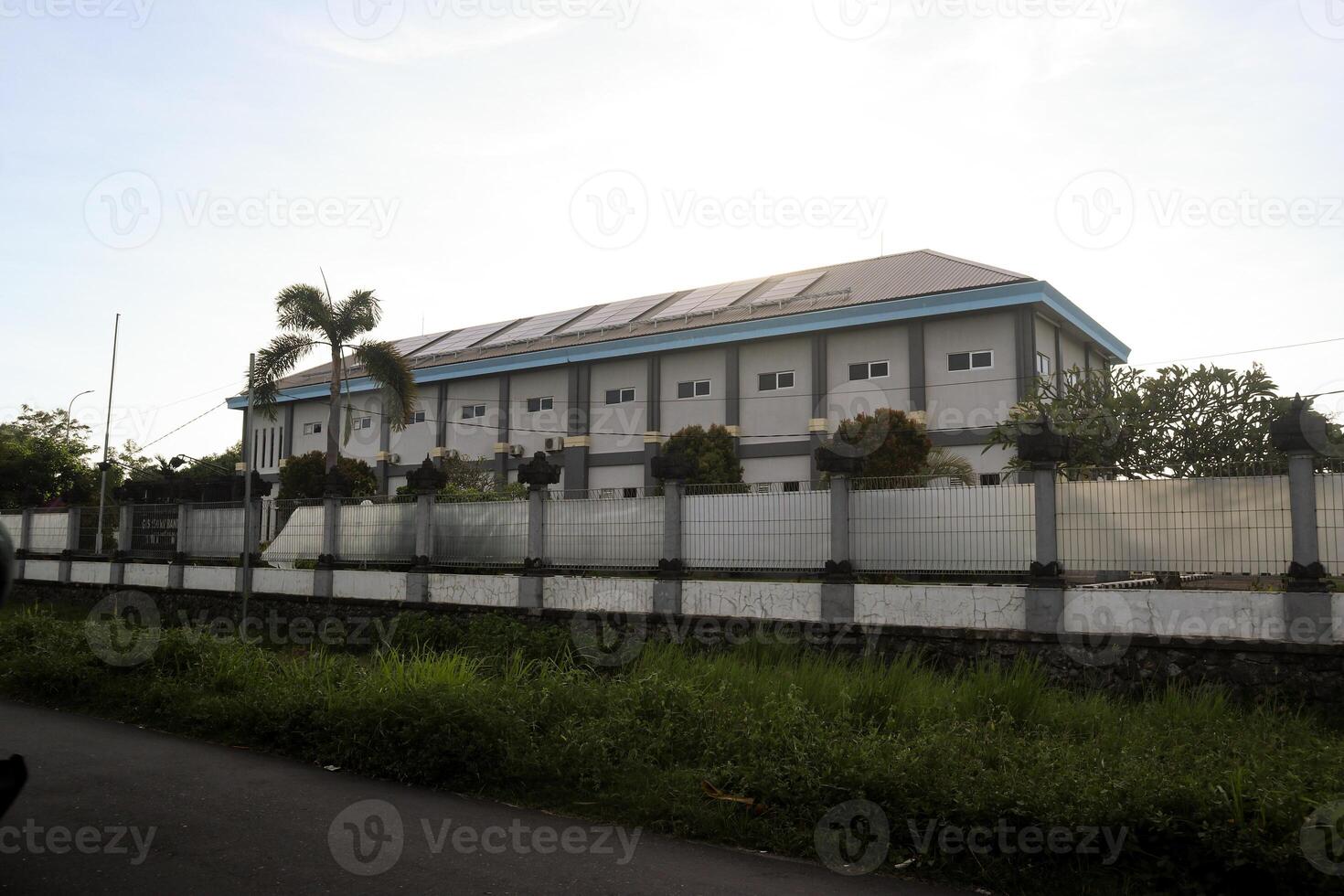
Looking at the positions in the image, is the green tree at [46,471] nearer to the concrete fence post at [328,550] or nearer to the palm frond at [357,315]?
the palm frond at [357,315]

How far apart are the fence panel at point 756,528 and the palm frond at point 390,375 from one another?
17299mm

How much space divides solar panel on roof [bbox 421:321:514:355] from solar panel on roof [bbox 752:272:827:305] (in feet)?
46.9

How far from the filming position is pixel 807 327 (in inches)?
1250

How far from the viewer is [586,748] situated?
7410 mm

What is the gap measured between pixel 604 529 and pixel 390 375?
648 inches

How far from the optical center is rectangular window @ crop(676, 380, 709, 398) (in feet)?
114

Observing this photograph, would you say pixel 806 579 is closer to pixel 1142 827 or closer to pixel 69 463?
pixel 1142 827

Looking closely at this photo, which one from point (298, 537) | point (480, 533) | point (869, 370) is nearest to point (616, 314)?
point (869, 370)

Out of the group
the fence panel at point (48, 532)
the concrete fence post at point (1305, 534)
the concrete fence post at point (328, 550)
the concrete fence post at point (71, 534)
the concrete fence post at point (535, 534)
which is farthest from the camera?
the fence panel at point (48, 532)

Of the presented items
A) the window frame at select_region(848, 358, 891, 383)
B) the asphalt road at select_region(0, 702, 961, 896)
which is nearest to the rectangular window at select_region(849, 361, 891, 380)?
the window frame at select_region(848, 358, 891, 383)

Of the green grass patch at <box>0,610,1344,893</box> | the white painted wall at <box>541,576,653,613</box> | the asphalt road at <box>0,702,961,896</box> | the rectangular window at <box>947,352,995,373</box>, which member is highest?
the rectangular window at <box>947,352,995,373</box>

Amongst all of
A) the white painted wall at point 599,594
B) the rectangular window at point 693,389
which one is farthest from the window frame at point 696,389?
the white painted wall at point 599,594

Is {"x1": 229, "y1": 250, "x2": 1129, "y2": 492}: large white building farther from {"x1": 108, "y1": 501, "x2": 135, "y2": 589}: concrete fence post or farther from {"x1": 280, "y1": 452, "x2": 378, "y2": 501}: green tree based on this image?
{"x1": 108, "y1": 501, "x2": 135, "y2": 589}: concrete fence post

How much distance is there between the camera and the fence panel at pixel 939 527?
1055 cm
